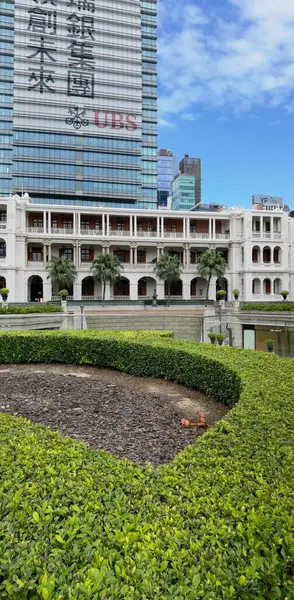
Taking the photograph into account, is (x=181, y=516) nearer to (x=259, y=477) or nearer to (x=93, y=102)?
(x=259, y=477)

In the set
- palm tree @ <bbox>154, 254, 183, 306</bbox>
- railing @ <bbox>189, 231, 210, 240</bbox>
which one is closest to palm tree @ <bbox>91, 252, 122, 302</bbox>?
palm tree @ <bbox>154, 254, 183, 306</bbox>

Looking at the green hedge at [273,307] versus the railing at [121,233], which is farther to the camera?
the railing at [121,233]

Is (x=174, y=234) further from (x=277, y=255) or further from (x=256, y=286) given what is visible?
(x=277, y=255)

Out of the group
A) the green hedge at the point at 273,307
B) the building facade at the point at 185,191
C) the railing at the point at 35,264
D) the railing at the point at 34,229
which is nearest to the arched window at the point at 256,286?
the green hedge at the point at 273,307

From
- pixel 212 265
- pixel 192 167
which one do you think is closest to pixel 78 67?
pixel 212 265

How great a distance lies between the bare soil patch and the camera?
726cm

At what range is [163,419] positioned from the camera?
8625mm

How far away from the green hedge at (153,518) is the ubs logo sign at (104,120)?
3369 inches

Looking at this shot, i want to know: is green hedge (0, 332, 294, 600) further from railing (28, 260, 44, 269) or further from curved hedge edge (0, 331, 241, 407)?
railing (28, 260, 44, 269)

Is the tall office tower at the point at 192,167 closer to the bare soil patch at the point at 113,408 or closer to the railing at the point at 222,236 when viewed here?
the railing at the point at 222,236

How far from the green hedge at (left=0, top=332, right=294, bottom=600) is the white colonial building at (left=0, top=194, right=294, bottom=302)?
4604 cm

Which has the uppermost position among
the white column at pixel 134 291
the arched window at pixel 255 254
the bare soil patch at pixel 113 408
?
the arched window at pixel 255 254

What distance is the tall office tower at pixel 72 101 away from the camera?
3063 inches

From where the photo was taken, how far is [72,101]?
79938mm
